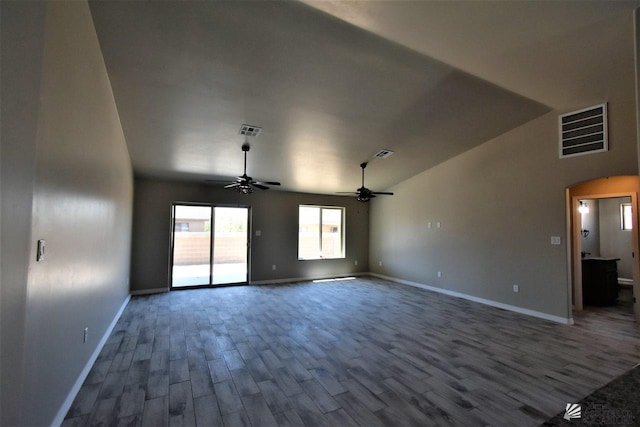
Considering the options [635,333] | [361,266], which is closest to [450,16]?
[635,333]

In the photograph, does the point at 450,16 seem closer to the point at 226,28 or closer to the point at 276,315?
the point at 226,28

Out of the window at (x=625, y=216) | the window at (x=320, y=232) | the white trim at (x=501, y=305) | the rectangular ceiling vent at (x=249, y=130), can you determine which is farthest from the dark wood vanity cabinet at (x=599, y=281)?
the rectangular ceiling vent at (x=249, y=130)

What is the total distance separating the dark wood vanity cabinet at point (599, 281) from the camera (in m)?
5.52

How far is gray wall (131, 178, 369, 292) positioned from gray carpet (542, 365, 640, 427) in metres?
7.25

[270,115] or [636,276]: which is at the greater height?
[270,115]

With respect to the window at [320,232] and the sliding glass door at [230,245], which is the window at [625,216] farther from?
the sliding glass door at [230,245]

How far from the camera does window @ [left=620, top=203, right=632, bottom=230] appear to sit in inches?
294

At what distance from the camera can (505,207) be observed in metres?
5.34

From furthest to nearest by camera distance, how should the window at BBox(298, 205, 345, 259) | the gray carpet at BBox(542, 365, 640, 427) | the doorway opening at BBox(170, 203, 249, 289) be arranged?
the window at BBox(298, 205, 345, 259) < the doorway opening at BBox(170, 203, 249, 289) < the gray carpet at BBox(542, 365, 640, 427)

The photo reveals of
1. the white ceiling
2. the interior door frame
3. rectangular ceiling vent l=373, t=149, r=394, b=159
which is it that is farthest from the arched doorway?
the interior door frame

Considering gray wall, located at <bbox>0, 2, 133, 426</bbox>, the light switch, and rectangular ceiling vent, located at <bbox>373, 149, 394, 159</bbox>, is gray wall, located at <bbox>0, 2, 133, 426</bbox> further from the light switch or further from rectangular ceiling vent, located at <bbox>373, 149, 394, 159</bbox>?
rectangular ceiling vent, located at <bbox>373, 149, 394, 159</bbox>

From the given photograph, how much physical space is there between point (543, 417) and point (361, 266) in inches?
282

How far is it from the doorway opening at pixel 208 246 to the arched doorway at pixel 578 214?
6835mm

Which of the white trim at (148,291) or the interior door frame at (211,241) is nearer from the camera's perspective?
the white trim at (148,291)
